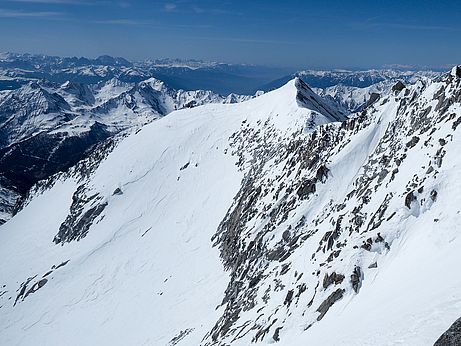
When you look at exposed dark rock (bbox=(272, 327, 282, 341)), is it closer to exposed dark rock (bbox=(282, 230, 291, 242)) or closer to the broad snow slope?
the broad snow slope

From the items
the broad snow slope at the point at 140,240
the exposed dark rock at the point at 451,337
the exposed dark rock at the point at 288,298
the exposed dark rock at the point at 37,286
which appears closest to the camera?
the exposed dark rock at the point at 451,337

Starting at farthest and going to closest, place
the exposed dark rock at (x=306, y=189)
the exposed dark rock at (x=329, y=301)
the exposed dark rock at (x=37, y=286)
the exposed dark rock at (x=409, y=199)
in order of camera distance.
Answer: the exposed dark rock at (x=37, y=286) → the exposed dark rock at (x=306, y=189) → the exposed dark rock at (x=409, y=199) → the exposed dark rock at (x=329, y=301)

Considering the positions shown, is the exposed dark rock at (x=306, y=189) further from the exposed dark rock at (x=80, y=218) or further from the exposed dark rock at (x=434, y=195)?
the exposed dark rock at (x=80, y=218)

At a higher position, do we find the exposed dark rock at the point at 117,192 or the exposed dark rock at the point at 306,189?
the exposed dark rock at the point at 306,189

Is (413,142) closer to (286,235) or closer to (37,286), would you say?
(286,235)

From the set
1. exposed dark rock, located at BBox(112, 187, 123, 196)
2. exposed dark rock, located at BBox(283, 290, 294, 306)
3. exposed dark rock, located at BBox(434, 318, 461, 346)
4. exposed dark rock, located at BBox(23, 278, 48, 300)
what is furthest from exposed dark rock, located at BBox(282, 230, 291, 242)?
exposed dark rock, located at BBox(112, 187, 123, 196)

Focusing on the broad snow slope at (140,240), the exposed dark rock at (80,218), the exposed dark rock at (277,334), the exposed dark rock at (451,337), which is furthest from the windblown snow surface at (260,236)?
the exposed dark rock at (451,337)

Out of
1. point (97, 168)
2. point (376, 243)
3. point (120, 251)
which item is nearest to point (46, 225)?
point (97, 168)
